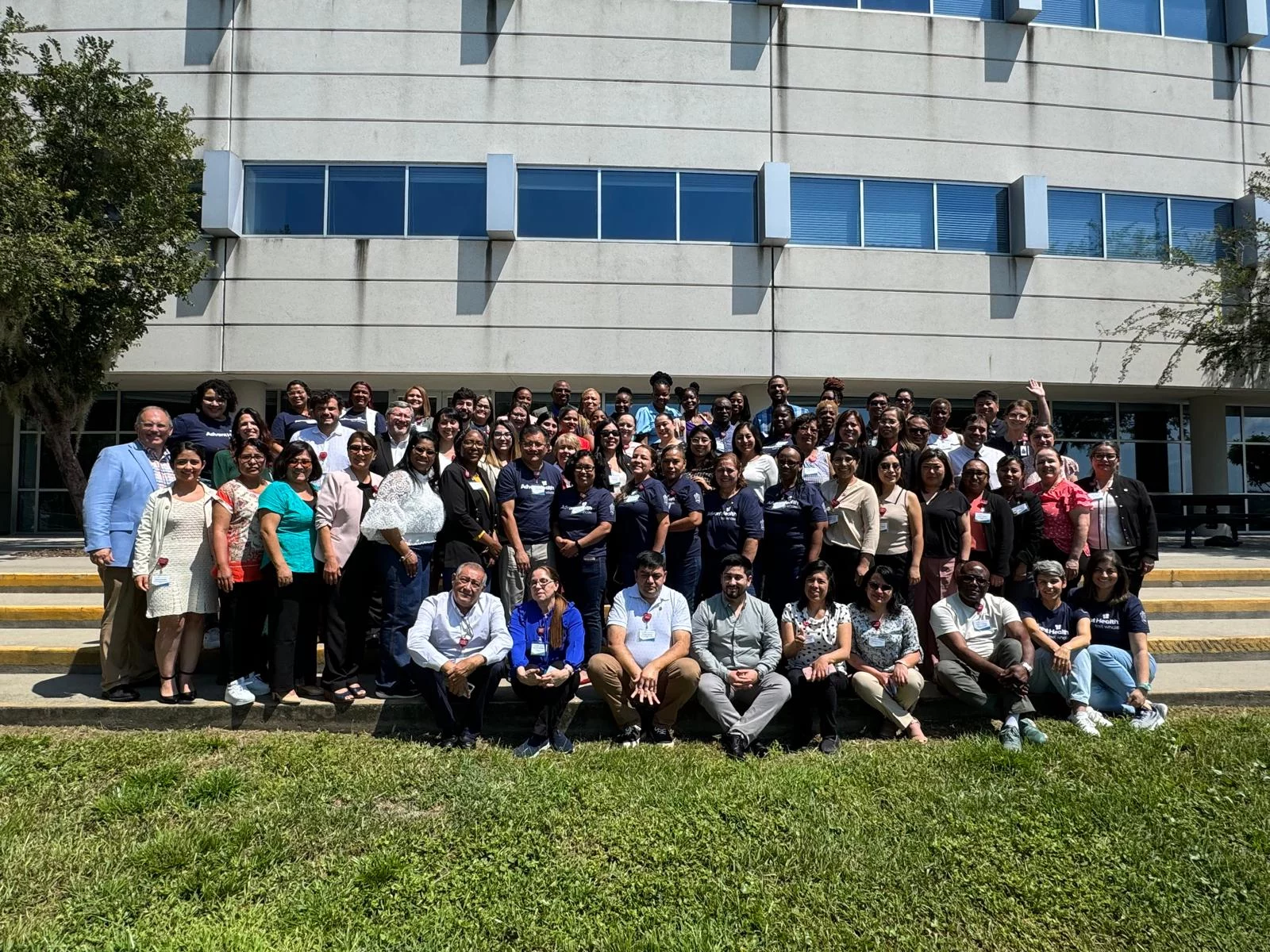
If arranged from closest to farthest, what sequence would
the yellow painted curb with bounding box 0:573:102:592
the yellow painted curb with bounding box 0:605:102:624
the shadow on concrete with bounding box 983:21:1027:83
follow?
1. the yellow painted curb with bounding box 0:605:102:624
2. the yellow painted curb with bounding box 0:573:102:592
3. the shadow on concrete with bounding box 983:21:1027:83

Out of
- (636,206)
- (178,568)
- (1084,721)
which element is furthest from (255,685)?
(636,206)

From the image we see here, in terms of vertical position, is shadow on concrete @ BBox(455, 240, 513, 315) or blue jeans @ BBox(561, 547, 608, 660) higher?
shadow on concrete @ BBox(455, 240, 513, 315)

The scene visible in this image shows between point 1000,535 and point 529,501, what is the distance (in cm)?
368

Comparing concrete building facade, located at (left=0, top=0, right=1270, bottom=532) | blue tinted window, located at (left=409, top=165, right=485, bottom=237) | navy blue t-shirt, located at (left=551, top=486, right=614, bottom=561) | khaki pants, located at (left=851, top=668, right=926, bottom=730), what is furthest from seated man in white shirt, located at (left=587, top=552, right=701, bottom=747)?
blue tinted window, located at (left=409, top=165, right=485, bottom=237)

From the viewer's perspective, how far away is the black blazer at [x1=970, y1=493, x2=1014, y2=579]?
6.05 meters

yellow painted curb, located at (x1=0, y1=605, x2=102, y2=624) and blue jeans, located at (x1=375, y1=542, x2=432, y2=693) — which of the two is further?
yellow painted curb, located at (x1=0, y1=605, x2=102, y2=624)

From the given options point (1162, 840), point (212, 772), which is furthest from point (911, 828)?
point (212, 772)

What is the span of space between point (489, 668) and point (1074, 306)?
47.2 feet

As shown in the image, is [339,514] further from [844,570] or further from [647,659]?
[844,570]

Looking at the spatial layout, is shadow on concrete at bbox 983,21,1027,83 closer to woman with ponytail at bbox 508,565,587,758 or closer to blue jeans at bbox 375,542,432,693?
woman with ponytail at bbox 508,565,587,758

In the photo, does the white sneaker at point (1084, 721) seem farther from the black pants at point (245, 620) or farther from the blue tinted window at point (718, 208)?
the blue tinted window at point (718, 208)

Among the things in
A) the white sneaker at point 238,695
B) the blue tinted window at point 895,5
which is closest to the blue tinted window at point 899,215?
the blue tinted window at point 895,5

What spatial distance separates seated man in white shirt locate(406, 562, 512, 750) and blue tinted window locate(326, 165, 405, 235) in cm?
1091

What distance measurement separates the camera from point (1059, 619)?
5719 mm
